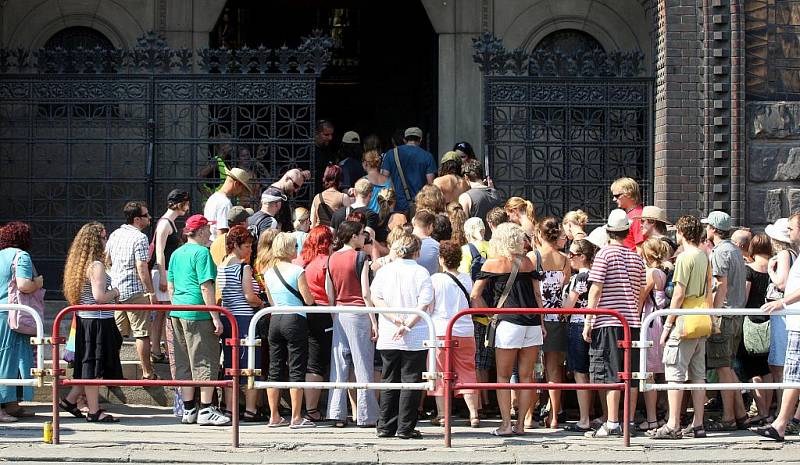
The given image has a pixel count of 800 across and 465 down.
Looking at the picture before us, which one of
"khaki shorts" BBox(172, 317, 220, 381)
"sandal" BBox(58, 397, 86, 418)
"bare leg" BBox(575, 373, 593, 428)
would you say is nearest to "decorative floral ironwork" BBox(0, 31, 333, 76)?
"khaki shorts" BBox(172, 317, 220, 381)

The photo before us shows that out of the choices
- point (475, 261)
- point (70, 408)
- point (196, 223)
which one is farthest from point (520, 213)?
point (70, 408)

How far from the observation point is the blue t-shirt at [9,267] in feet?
39.5

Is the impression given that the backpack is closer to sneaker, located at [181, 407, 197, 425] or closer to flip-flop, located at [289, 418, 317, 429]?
flip-flop, located at [289, 418, 317, 429]

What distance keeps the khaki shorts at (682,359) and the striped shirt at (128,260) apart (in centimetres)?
485

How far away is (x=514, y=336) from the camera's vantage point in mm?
11586

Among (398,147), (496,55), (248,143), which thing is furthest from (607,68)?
(248,143)

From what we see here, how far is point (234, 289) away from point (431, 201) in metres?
2.14

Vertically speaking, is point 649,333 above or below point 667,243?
below

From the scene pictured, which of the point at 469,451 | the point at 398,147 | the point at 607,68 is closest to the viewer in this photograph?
the point at 469,451

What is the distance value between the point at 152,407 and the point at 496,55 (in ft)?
20.2

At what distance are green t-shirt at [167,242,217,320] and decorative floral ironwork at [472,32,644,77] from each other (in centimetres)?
573

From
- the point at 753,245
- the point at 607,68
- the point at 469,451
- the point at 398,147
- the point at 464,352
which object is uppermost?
the point at 607,68

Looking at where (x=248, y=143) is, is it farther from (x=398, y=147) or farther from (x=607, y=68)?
(x=607, y=68)

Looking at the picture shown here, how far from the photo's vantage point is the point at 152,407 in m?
13.1
